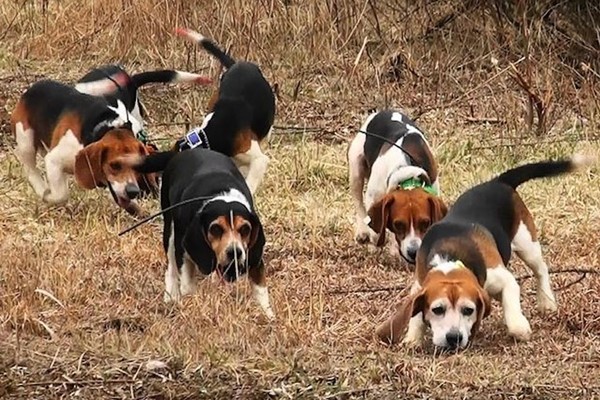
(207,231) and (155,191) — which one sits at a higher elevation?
(207,231)

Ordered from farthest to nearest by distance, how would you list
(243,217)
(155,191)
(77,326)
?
(155,191) < (243,217) < (77,326)

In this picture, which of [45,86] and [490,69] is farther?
[490,69]

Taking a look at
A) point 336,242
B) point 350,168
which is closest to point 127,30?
point 350,168

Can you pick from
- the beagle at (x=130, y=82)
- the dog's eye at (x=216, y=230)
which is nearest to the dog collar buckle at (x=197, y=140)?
the beagle at (x=130, y=82)

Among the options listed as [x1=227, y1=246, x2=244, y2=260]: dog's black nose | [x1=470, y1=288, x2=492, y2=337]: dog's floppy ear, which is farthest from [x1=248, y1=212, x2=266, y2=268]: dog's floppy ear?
[x1=470, y1=288, x2=492, y2=337]: dog's floppy ear

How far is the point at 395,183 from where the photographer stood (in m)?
8.13

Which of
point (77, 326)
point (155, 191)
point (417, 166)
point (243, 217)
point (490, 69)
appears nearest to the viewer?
point (77, 326)

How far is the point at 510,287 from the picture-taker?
648 centimetres

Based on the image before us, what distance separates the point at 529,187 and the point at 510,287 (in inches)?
117

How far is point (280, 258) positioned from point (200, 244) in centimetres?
131

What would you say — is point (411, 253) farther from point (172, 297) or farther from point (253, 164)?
point (253, 164)

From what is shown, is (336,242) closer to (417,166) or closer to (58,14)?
(417,166)

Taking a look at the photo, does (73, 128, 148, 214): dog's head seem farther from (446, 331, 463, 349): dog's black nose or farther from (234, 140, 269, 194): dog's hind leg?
(446, 331, 463, 349): dog's black nose

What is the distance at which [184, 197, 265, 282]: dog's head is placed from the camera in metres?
6.51
